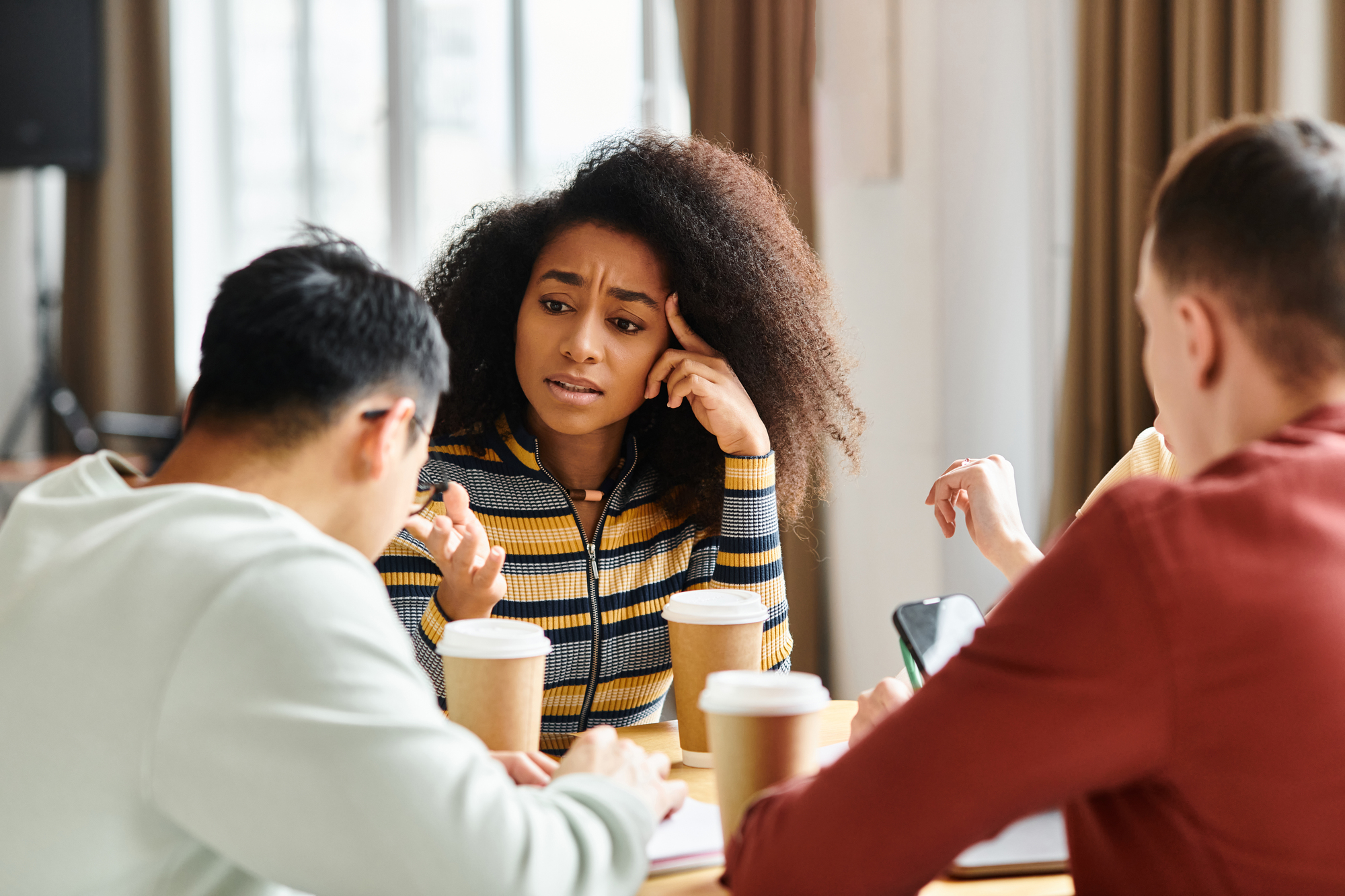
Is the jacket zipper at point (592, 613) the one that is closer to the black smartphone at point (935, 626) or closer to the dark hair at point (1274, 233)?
the black smartphone at point (935, 626)

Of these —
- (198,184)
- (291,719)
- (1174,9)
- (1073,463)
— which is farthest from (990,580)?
(198,184)

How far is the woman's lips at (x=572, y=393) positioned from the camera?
1.69 meters

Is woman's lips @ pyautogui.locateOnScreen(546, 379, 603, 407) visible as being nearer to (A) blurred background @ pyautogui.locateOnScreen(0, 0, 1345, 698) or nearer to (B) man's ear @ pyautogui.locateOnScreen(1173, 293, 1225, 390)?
(A) blurred background @ pyautogui.locateOnScreen(0, 0, 1345, 698)

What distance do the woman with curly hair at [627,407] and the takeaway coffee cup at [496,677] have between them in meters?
0.33

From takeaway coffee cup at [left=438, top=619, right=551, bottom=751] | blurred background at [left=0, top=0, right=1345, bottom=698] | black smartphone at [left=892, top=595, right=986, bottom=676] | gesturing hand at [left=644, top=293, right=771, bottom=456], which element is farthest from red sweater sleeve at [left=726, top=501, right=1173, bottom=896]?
blurred background at [left=0, top=0, right=1345, bottom=698]

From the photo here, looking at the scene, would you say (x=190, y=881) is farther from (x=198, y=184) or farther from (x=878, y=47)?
(x=198, y=184)

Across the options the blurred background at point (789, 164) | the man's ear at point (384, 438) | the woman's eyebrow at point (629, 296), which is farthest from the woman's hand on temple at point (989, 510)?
the blurred background at point (789, 164)

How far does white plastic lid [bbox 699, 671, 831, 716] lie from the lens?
946 millimetres

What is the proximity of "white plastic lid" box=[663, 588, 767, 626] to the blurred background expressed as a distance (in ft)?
3.08

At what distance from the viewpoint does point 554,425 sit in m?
1.71

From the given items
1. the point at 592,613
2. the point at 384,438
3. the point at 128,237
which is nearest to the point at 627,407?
the point at 592,613

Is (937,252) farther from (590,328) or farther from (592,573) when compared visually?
(592,573)

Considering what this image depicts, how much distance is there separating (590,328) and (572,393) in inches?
3.8

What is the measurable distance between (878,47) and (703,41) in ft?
2.13
